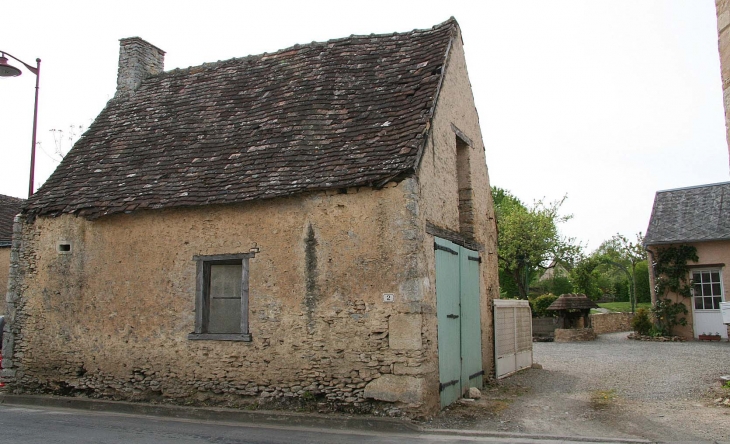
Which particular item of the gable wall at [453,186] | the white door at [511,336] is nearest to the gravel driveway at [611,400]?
the white door at [511,336]

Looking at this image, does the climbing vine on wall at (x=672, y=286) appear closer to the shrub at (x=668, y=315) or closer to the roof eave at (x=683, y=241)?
the shrub at (x=668, y=315)

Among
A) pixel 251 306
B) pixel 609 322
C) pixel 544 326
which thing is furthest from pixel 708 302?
pixel 251 306

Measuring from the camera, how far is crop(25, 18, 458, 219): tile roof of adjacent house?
29.2ft

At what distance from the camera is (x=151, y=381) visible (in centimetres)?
945

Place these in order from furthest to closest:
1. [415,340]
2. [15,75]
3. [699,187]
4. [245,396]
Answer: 1. [699,187]
2. [15,75]
3. [245,396]
4. [415,340]

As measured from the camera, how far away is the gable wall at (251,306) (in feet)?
26.6

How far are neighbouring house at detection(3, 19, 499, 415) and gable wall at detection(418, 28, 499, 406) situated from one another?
6 centimetres

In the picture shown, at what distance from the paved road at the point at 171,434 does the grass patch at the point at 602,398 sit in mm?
2273

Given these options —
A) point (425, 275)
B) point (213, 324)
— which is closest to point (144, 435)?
point (213, 324)

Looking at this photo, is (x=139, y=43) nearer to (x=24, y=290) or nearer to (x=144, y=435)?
(x=24, y=290)

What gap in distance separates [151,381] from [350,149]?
4.90 meters

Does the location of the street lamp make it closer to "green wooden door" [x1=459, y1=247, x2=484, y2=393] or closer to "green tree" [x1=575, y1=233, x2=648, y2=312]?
"green wooden door" [x1=459, y1=247, x2=484, y2=393]

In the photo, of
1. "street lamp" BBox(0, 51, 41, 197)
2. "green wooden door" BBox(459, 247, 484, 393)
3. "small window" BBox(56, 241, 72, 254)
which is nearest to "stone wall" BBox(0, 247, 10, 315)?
"street lamp" BBox(0, 51, 41, 197)

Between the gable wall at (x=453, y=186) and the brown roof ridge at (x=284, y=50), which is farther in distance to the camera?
the brown roof ridge at (x=284, y=50)
